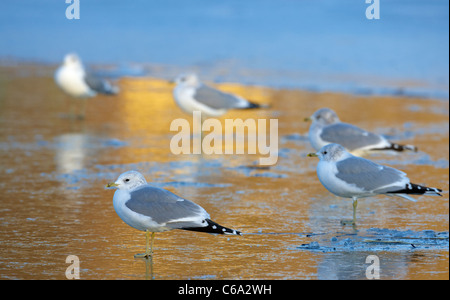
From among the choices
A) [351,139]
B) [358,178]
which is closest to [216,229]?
[358,178]

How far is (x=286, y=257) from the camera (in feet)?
14.7

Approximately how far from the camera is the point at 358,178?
18.1 ft

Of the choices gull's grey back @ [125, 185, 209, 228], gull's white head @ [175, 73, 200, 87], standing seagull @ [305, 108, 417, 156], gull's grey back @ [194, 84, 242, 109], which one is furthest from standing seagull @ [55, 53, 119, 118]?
gull's grey back @ [125, 185, 209, 228]

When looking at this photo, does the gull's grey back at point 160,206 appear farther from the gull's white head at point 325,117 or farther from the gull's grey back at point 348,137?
the gull's white head at point 325,117

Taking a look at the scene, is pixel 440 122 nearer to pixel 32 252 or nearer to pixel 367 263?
pixel 367 263

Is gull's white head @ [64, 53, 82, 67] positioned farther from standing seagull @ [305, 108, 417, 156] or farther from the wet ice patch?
the wet ice patch

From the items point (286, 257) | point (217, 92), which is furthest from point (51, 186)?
point (217, 92)

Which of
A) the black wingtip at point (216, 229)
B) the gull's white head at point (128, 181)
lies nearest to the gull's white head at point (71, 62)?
the gull's white head at point (128, 181)

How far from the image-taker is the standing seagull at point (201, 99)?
391 inches

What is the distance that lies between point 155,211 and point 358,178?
1.74m

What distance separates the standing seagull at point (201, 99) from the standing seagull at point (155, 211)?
5261mm

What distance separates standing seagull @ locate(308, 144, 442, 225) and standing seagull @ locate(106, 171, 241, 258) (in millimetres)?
1411

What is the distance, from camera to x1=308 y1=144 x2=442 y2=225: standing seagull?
5414 millimetres

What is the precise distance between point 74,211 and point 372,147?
313 centimetres
